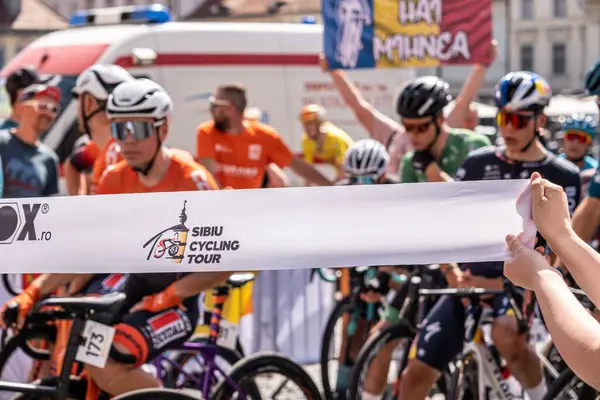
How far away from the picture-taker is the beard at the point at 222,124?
365 inches

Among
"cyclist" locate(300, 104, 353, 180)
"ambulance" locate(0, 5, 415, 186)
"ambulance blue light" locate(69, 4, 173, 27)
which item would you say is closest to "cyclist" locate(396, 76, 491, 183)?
"cyclist" locate(300, 104, 353, 180)

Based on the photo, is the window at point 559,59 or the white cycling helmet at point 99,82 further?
the window at point 559,59

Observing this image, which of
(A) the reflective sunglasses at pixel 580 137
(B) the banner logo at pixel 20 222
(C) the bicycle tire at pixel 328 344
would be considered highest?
(B) the banner logo at pixel 20 222

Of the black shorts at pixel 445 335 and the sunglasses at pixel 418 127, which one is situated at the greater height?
the sunglasses at pixel 418 127

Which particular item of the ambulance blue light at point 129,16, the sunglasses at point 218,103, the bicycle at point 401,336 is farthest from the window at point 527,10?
the bicycle at point 401,336

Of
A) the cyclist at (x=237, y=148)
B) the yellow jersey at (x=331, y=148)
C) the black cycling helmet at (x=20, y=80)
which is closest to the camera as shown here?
the black cycling helmet at (x=20, y=80)

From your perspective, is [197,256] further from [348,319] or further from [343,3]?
[343,3]

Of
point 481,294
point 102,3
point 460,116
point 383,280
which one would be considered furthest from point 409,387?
point 102,3

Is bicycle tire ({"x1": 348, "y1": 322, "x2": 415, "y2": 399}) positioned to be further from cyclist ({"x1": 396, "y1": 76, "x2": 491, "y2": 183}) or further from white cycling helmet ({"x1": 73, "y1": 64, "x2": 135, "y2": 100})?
white cycling helmet ({"x1": 73, "y1": 64, "x2": 135, "y2": 100})

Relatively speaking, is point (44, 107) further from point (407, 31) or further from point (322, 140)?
point (322, 140)

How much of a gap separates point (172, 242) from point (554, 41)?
84758 mm

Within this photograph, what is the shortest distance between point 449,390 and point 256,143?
4031 mm

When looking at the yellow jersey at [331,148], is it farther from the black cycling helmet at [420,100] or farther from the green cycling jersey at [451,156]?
the black cycling helmet at [420,100]

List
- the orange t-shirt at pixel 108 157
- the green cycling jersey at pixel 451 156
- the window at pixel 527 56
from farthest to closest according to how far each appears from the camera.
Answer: the window at pixel 527 56, the green cycling jersey at pixel 451 156, the orange t-shirt at pixel 108 157
